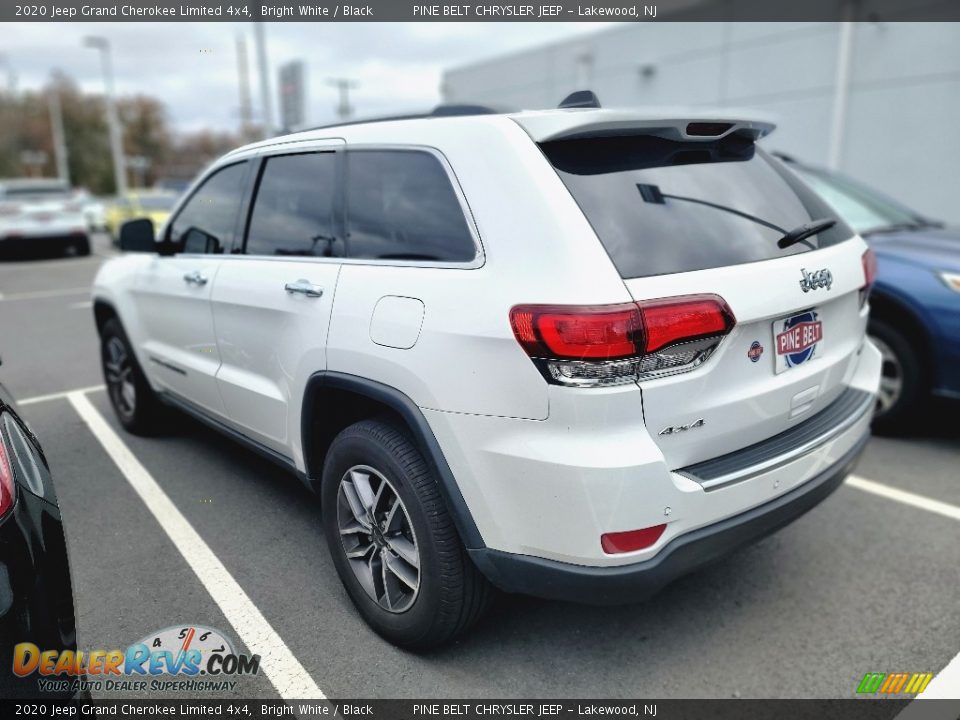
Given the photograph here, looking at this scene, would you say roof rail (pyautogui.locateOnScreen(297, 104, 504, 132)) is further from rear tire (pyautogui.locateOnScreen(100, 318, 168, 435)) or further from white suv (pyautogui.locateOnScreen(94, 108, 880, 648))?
rear tire (pyautogui.locateOnScreen(100, 318, 168, 435))

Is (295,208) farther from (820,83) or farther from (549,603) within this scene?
(820,83)

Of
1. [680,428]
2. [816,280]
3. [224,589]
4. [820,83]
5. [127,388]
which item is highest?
[820,83]

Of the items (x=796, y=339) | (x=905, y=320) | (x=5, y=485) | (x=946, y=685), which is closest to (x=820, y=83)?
(x=905, y=320)

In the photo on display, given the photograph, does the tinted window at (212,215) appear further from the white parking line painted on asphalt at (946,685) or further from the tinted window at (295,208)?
the white parking line painted on asphalt at (946,685)

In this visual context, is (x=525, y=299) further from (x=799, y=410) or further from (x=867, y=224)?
(x=867, y=224)

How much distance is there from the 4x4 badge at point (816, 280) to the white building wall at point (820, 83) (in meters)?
7.94

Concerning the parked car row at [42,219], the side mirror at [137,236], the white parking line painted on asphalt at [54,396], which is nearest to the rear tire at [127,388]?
the side mirror at [137,236]

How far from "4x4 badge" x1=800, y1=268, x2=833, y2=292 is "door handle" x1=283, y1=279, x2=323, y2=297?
1.68 m

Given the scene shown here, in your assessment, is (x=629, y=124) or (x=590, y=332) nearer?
(x=590, y=332)

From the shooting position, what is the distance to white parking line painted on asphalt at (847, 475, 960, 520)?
3.62 meters

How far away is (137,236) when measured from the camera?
3.98 m

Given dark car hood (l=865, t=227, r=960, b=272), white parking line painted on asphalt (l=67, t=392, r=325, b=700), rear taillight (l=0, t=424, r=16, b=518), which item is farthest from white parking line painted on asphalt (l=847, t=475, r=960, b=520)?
rear taillight (l=0, t=424, r=16, b=518)

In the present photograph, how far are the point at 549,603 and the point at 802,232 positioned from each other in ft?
5.56

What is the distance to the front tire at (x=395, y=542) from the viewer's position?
2289mm
